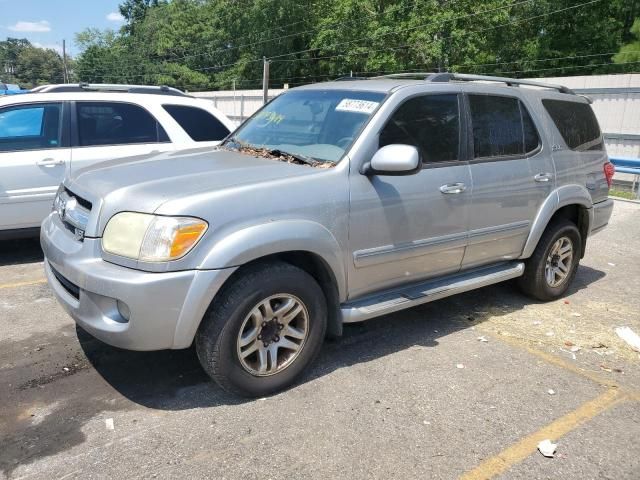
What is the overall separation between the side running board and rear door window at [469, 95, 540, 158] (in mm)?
965

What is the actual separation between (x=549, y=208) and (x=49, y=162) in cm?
495

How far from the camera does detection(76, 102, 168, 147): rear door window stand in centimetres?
617

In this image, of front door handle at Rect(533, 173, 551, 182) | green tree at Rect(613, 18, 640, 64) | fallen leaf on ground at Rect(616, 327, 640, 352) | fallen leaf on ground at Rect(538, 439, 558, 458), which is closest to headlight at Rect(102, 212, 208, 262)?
fallen leaf on ground at Rect(538, 439, 558, 458)

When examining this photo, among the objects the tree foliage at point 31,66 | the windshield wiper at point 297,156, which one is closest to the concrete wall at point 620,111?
the windshield wiper at point 297,156

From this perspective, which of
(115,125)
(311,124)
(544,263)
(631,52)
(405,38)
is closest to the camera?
(311,124)

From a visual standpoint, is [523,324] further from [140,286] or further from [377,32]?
[377,32]

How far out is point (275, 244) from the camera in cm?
317

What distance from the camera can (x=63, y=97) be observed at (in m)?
6.07

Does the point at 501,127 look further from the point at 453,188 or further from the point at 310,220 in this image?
the point at 310,220

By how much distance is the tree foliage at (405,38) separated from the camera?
98.9 ft

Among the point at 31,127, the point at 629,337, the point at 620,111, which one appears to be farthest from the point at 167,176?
the point at 620,111

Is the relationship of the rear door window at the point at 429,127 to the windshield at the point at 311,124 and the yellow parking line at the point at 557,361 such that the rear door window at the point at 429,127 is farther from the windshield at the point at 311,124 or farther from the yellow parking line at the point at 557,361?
the yellow parking line at the point at 557,361

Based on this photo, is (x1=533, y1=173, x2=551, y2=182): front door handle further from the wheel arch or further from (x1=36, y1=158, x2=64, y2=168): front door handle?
(x1=36, y1=158, x2=64, y2=168): front door handle

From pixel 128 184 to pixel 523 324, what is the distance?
3.39 meters
